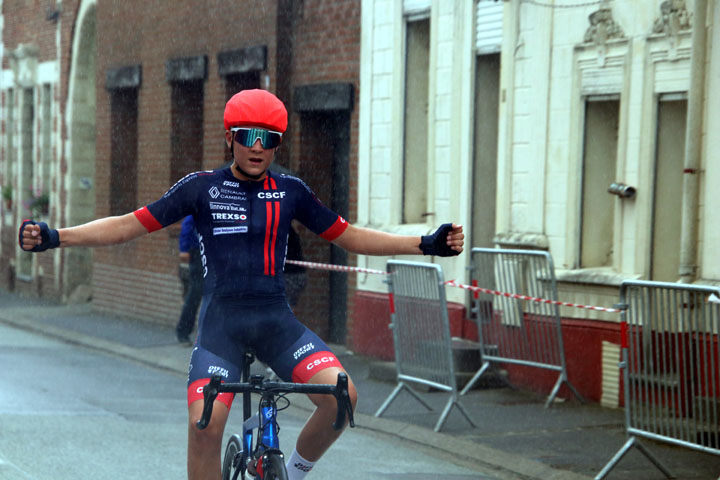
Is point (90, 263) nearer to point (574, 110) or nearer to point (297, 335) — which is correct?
point (574, 110)

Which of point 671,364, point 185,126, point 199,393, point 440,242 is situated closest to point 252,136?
point 440,242

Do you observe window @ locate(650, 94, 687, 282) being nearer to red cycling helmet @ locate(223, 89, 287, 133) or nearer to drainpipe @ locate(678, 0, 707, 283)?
drainpipe @ locate(678, 0, 707, 283)

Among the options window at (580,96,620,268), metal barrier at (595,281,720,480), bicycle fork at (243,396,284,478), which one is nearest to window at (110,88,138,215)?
window at (580,96,620,268)

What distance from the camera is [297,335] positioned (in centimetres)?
524

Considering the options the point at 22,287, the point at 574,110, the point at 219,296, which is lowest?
the point at 22,287

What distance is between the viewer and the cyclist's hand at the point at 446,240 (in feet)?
17.1

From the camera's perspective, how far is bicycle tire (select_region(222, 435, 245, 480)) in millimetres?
5242

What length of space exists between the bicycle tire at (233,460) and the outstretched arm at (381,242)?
91 centimetres

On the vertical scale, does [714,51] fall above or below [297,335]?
above

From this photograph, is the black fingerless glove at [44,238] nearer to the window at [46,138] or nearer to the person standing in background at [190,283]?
the person standing in background at [190,283]

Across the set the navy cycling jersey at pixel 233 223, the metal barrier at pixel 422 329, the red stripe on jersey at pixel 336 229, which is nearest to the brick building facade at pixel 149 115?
the metal barrier at pixel 422 329

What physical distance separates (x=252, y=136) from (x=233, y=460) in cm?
129

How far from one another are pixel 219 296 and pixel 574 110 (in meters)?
6.99

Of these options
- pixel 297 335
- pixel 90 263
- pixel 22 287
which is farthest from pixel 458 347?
pixel 22 287
